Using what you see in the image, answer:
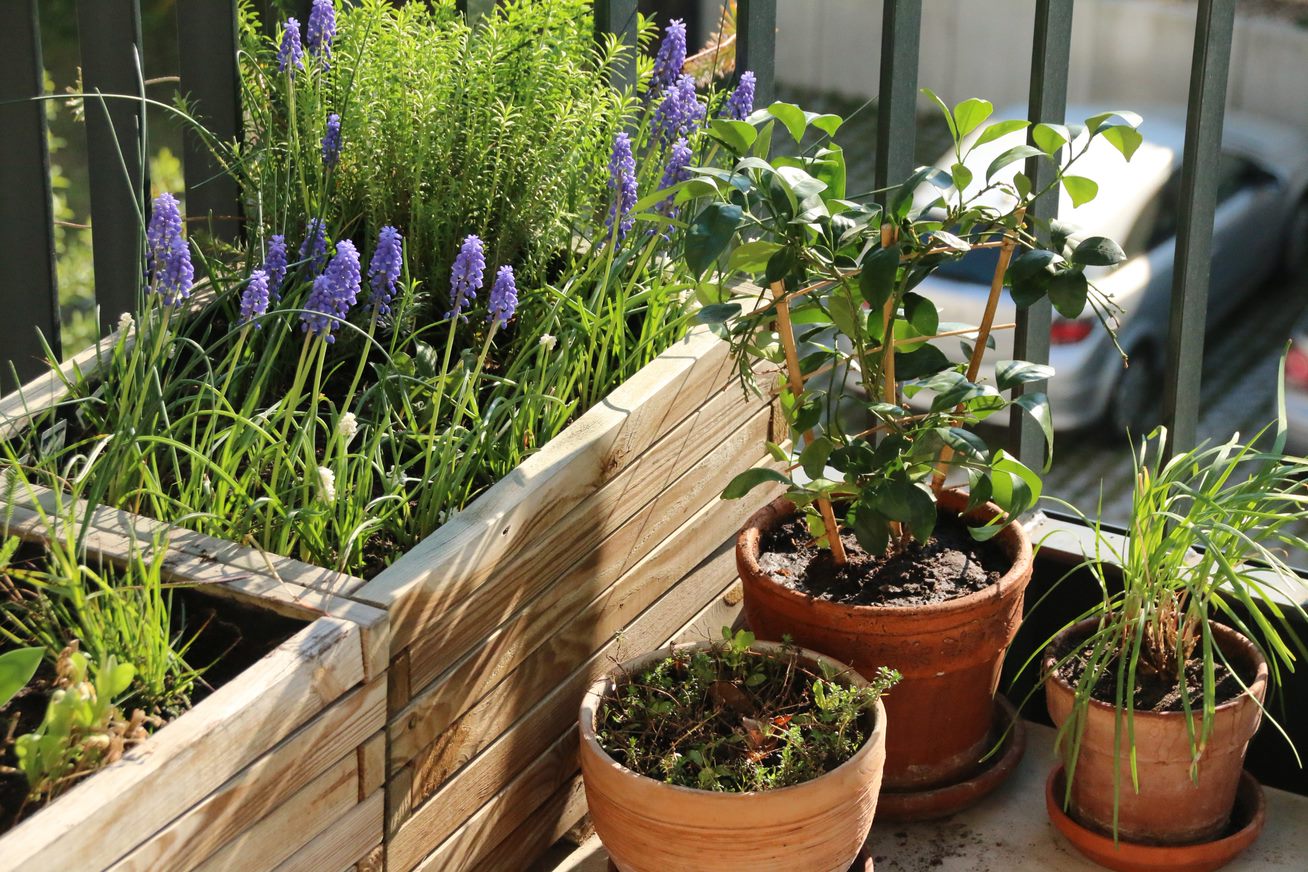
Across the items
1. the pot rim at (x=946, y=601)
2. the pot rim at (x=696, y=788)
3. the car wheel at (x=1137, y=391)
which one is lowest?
the car wheel at (x=1137, y=391)

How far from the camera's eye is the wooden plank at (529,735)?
1529 millimetres

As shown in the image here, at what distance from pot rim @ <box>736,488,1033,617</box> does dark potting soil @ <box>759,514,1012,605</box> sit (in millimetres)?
19

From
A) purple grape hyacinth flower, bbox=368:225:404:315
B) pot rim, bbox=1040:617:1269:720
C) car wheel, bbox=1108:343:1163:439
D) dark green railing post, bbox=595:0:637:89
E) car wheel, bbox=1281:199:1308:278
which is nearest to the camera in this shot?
purple grape hyacinth flower, bbox=368:225:404:315

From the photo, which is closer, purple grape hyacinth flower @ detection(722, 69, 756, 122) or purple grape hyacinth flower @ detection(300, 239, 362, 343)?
purple grape hyacinth flower @ detection(300, 239, 362, 343)

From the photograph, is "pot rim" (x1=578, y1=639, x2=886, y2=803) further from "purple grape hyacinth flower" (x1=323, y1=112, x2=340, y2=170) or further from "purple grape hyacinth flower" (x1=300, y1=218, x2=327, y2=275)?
"purple grape hyacinth flower" (x1=323, y1=112, x2=340, y2=170)

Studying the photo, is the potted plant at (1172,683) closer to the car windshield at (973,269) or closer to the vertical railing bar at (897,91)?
the vertical railing bar at (897,91)

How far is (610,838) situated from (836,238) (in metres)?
0.67

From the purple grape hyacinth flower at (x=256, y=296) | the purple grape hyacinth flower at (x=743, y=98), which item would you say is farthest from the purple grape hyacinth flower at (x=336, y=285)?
the purple grape hyacinth flower at (x=743, y=98)

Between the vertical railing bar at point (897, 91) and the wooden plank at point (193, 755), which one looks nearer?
the wooden plank at point (193, 755)

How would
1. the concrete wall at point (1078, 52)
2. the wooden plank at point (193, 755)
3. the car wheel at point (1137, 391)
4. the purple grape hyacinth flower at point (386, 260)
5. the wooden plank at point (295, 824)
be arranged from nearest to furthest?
the wooden plank at point (193, 755), the wooden plank at point (295, 824), the purple grape hyacinth flower at point (386, 260), the car wheel at point (1137, 391), the concrete wall at point (1078, 52)

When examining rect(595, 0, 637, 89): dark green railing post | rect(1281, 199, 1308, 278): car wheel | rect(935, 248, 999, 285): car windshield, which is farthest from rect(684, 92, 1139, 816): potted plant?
rect(1281, 199, 1308, 278): car wheel

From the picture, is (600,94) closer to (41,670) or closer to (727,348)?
(727,348)

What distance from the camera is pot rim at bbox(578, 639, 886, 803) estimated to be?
1.45 meters

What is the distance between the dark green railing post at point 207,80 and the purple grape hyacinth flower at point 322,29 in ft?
0.58
